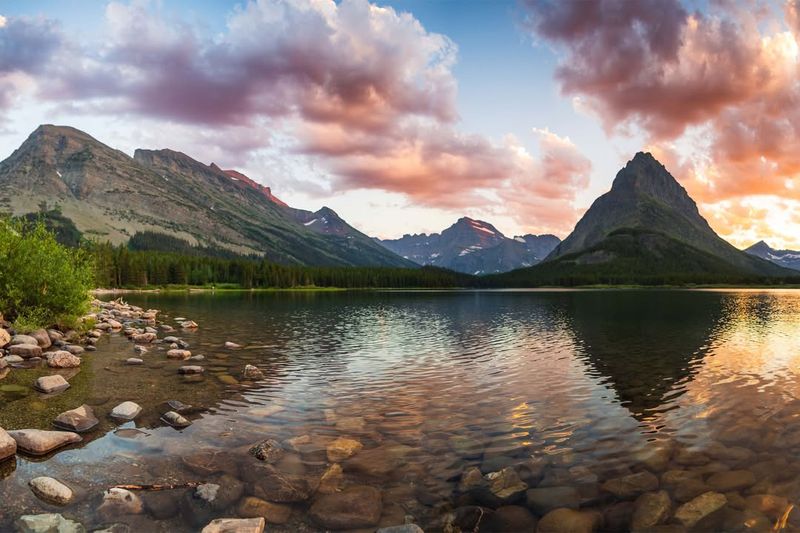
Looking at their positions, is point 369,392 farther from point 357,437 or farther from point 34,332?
point 34,332

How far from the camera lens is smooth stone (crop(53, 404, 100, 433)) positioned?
60.2ft

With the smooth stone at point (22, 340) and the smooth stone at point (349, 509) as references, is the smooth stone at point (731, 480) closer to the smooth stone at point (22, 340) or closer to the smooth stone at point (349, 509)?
the smooth stone at point (349, 509)

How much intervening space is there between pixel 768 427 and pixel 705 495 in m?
10.5

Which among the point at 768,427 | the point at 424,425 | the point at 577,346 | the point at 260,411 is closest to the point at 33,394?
the point at 260,411

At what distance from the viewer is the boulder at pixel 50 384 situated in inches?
916

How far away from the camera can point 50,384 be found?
23641mm

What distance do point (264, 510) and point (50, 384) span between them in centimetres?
1829

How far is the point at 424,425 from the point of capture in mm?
20969

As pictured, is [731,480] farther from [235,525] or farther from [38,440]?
[38,440]

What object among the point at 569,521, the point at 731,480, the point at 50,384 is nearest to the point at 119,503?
the point at 569,521

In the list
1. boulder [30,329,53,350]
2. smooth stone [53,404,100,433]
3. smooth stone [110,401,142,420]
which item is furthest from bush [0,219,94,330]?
smooth stone [53,404,100,433]

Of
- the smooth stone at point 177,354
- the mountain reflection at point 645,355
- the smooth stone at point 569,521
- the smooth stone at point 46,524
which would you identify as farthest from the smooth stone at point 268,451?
the smooth stone at point 177,354

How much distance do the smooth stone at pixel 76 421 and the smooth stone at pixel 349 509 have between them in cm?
1177

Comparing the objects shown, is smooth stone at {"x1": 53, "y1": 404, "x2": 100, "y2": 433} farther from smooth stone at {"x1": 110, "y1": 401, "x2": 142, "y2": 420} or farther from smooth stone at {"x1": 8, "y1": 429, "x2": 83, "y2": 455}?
smooth stone at {"x1": 8, "y1": 429, "x2": 83, "y2": 455}
